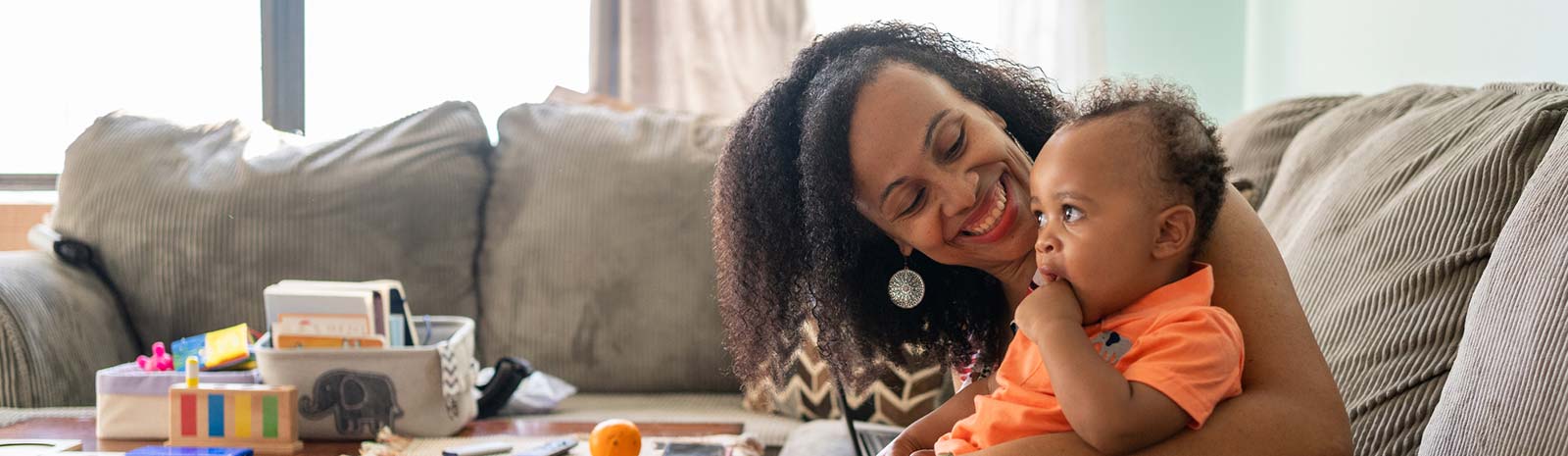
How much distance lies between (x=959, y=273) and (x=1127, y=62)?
2085mm

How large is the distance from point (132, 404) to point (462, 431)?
0.44 meters

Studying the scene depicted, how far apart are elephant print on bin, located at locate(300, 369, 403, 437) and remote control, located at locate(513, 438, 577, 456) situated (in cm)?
28

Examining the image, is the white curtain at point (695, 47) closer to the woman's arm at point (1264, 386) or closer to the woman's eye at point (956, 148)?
the woman's eye at point (956, 148)

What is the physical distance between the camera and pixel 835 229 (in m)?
1.25

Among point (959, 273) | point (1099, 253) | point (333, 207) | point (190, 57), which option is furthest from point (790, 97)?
point (190, 57)

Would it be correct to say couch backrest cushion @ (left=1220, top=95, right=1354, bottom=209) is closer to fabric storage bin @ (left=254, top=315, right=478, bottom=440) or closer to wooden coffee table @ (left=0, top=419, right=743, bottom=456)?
wooden coffee table @ (left=0, top=419, right=743, bottom=456)

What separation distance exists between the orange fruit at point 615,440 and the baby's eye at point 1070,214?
72cm

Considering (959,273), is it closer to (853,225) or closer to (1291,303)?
(853,225)

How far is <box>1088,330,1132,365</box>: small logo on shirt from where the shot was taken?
948 mm

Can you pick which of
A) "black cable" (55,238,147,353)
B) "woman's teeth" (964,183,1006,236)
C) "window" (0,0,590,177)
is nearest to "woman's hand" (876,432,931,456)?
"woman's teeth" (964,183,1006,236)

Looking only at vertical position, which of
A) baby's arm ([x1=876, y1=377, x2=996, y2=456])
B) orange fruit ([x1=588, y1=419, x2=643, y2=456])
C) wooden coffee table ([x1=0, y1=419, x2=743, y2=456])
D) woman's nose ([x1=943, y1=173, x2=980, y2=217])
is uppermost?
woman's nose ([x1=943, y1=173, x2=980, y2=217])

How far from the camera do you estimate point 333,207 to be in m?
2.26

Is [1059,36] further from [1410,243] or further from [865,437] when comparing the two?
[1410,243]

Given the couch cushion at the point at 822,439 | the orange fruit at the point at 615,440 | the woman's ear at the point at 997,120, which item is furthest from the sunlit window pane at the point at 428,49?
the woman's ear at the point at 997,120
